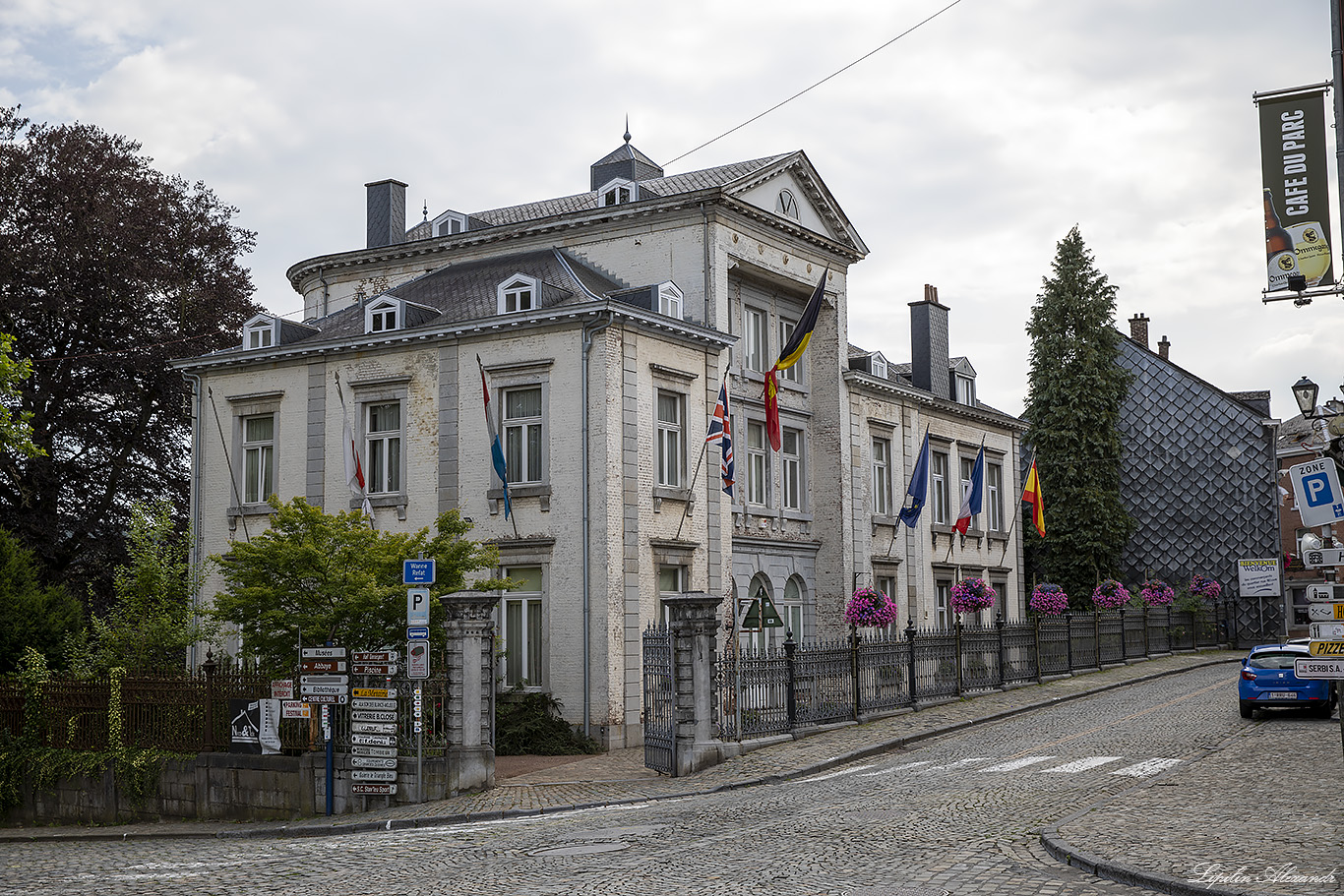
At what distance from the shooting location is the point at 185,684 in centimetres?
2195

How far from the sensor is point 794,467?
34.9m

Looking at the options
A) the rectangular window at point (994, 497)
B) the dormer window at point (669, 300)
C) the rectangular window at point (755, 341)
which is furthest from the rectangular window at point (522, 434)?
the rectangular window at point (994, 497)

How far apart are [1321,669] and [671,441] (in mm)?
17380

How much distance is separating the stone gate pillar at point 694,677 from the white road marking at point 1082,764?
17.9 ft

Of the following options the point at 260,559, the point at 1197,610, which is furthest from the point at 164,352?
the point at 1197,610

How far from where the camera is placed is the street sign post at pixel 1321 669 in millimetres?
12125

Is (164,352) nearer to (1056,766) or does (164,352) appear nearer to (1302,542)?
(1056,766)

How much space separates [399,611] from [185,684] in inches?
142

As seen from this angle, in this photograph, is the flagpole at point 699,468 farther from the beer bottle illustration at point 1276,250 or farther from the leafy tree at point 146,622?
the beer bottle illustration at point 1276,250

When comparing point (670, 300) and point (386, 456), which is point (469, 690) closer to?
point (386, 456)

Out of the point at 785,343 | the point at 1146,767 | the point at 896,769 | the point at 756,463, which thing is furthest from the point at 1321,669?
the point at 785,343

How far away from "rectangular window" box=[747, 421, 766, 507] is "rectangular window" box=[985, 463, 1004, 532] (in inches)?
542

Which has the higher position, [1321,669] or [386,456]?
[386,456]

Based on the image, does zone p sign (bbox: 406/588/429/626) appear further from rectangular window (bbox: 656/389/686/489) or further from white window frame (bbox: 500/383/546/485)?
rectangular window (bbox: 656/389/686/489)
